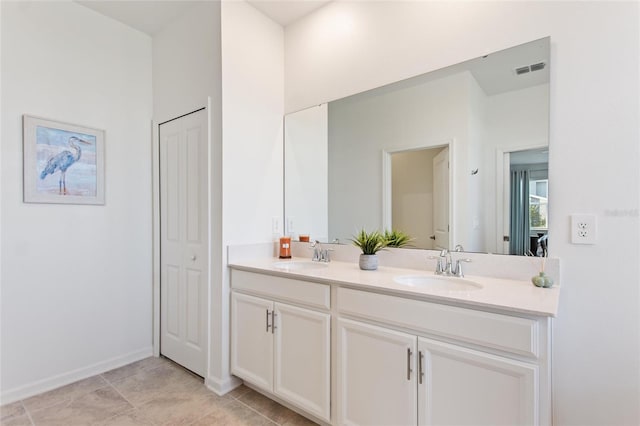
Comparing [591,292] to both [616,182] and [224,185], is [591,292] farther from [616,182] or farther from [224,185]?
[224,185]

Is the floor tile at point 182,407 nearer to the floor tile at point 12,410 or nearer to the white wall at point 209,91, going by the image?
the white wall at point 209,91

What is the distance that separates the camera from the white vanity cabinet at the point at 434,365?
3.76 feet

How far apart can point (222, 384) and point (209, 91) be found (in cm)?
194

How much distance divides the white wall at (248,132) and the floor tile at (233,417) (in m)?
0.22

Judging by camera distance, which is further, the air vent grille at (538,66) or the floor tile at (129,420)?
the floor tile at (129,420)

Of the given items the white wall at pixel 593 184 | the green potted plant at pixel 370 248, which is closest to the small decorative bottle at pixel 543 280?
the white wall at pixel 593 184

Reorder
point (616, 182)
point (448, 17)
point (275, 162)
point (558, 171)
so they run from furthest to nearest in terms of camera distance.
A: point (275, 162) < point (448, 17) < point (558, 171) < point (616, 182)

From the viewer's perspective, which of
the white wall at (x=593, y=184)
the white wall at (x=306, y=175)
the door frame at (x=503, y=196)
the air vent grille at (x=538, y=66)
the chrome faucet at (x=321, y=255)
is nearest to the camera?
the white wall at (x=593, y=184)

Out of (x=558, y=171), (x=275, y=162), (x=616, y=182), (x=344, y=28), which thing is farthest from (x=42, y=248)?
(x=616, y=182)

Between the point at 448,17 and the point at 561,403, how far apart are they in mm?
1964

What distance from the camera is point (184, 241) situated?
8.18 feet

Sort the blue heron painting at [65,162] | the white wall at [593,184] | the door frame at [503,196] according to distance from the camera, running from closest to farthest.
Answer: the white wall at [593,184], the door frame at [503,196], the blue heron painting at [65,162]

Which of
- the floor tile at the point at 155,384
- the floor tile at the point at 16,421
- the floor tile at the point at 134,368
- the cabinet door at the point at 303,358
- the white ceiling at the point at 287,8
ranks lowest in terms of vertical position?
the floor tile at the point at 134,368

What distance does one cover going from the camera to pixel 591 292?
55.9 inches
